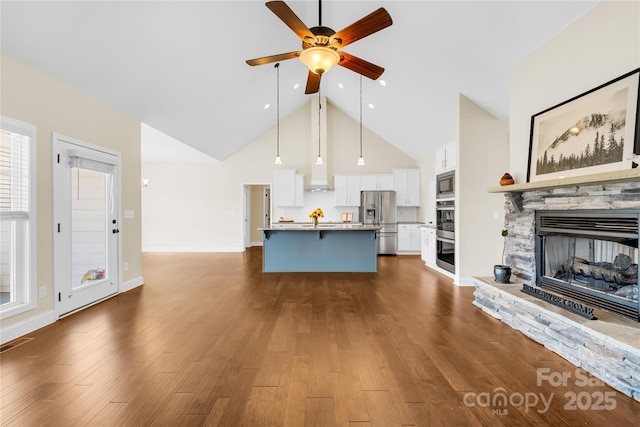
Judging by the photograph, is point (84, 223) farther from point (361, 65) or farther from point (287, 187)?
point (287, 187)

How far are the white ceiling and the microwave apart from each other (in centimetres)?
78

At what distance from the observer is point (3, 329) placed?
2.68 m

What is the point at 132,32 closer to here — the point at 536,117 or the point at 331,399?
the point at 331,399

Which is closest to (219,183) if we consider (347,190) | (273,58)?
(347,190)

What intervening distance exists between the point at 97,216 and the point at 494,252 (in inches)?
224

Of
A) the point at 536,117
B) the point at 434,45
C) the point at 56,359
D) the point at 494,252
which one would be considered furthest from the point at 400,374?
the point at 434,45

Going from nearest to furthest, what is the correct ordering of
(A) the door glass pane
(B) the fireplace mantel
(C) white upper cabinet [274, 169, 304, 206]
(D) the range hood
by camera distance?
(B) the fireplace mantel
(A) the door glass pane
(D) the range hood
(C) white upper cabinet [274, 169, 304, 206]

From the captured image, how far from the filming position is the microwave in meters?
5.24

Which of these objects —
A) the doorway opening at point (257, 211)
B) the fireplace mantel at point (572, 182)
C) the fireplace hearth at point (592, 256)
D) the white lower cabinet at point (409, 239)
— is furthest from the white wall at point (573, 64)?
the doorway opening at point (257, 211)

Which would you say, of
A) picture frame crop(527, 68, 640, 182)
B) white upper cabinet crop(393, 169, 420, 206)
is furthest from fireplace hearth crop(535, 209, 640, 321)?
white upper cabinet crop(393, 169, 420, 206)

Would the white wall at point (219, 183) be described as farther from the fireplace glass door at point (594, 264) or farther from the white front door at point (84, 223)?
the fireplace glass door at point (594, 264)

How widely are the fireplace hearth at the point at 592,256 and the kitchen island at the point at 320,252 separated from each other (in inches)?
115

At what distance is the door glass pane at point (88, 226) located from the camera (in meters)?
3.59

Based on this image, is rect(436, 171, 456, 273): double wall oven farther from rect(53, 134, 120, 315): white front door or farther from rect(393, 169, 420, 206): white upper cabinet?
rect(53, 134, 120, 315): white front door
